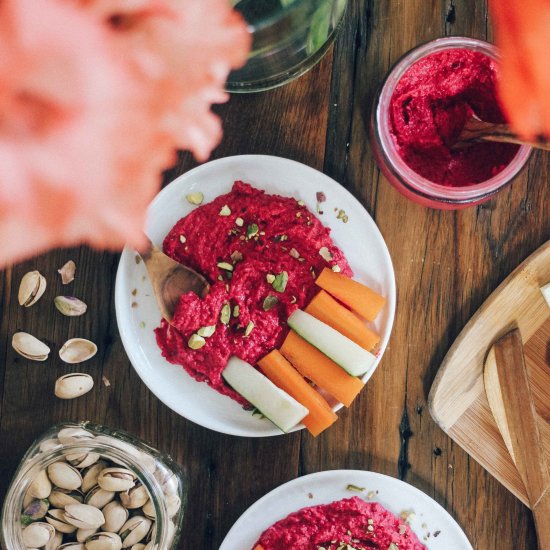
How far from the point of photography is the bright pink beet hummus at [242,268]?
104 centimetres

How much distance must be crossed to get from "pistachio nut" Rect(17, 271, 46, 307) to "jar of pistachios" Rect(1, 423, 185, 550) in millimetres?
219

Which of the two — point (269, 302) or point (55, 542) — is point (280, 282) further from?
point (55, 542)

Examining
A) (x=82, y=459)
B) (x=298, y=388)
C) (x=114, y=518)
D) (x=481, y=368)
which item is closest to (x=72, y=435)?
(x=82, y=459)

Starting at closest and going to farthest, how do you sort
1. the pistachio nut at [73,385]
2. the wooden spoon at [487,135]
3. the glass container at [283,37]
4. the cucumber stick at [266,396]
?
1. the glass container at [283,37]
2. the wooden spoon at [487,135]
3. the cucumber stick at [266,396]
4. the pistachio nut at [73,385]

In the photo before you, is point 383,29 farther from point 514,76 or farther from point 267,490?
point 267,490

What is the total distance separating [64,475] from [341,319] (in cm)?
49

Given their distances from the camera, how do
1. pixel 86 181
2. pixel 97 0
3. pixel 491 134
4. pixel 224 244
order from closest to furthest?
1. pixel 97 0
2. pixel 86 181
3. pixel 491 134
4. pixel 224 244

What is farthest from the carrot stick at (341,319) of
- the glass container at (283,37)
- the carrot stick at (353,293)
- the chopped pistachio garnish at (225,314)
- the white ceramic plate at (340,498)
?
the glass container at (283,37)

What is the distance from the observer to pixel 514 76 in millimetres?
1019

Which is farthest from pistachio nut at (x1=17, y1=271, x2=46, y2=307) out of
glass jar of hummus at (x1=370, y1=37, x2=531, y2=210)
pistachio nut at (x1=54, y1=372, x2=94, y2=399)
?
glass jar of hummus at (x1=370, y1=37, x2=531, y2=210)

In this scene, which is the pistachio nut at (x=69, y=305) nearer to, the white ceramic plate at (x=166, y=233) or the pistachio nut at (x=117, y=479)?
the white ceramic plate at (x=166, y=233)

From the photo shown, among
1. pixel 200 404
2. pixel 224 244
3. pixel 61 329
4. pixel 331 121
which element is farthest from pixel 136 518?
pixel 331 121

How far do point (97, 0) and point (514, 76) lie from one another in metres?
0.64

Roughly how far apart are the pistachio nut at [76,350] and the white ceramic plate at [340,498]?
1.22ft
